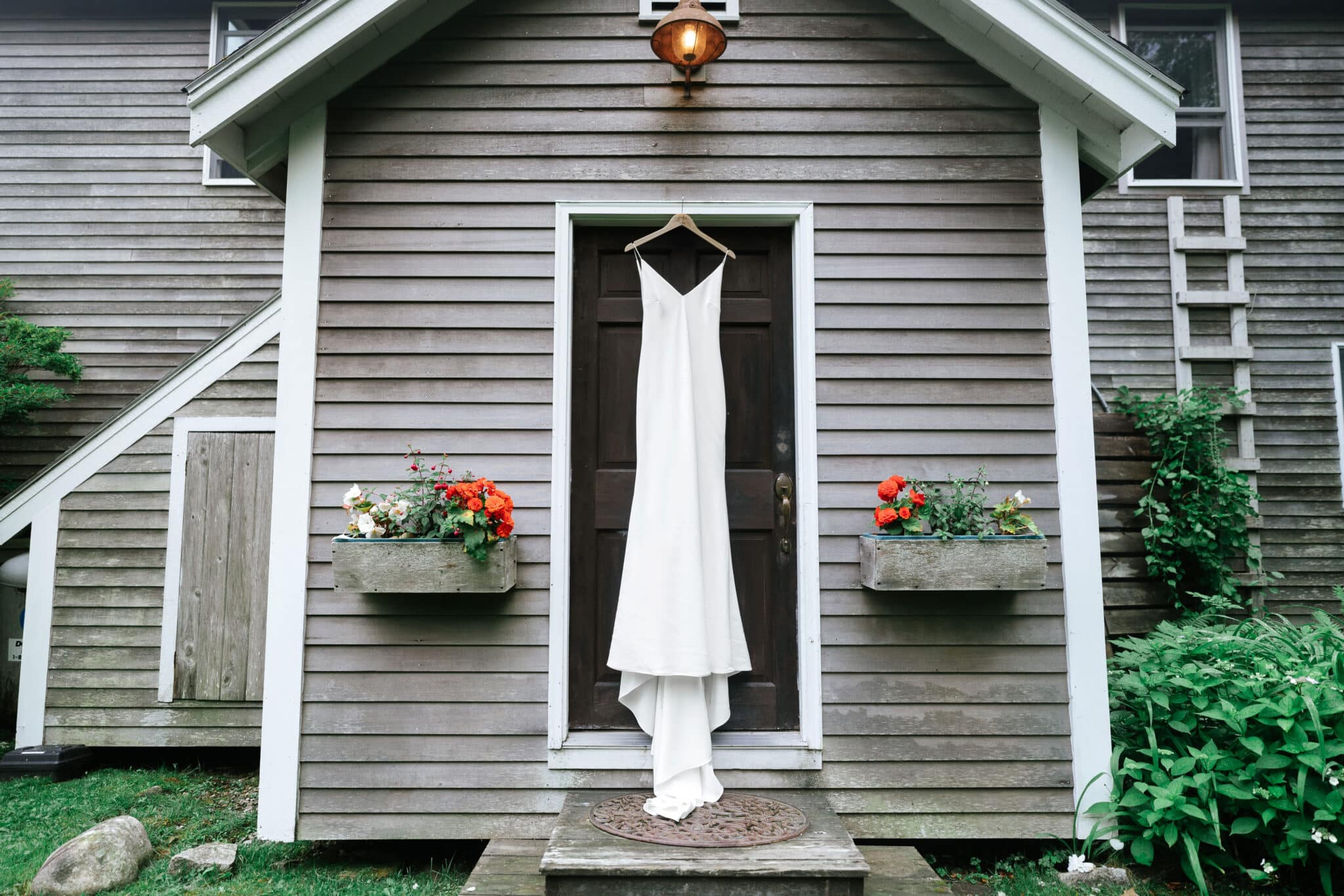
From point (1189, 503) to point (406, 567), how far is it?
4241 millimetres

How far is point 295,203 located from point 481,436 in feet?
4.12

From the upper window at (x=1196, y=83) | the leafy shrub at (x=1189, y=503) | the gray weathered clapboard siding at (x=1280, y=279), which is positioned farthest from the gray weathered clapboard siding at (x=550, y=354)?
the upper window at (x=1196, y=83)


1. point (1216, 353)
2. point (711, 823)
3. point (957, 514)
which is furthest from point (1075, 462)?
point (1216, 353)

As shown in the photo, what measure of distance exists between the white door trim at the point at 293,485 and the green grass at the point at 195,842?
185mm

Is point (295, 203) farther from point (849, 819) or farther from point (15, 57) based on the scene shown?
point (15, 57)

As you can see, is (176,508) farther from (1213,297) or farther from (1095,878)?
(1213,297)

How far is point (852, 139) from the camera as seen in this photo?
316 cm

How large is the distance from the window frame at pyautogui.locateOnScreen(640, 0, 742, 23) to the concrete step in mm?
3303

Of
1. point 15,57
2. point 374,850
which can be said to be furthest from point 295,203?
point 15,57

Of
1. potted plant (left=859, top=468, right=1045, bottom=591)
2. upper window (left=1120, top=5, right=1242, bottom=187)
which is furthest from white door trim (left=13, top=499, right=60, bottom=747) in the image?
upper window (left=1120, top=5, right=1242, bottom=187)

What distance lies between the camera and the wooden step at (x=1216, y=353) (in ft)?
18.1

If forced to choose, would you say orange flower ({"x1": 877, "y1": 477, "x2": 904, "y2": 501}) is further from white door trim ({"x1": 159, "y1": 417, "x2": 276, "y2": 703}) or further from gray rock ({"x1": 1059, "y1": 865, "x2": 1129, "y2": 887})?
white door trim ({"x1": 159, "y1": 417, "x2": 276, "y2": 703})

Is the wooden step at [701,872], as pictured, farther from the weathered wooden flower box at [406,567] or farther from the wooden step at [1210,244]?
the wooden step at [1210,244]

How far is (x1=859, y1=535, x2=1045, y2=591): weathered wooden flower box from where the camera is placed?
2760mm
